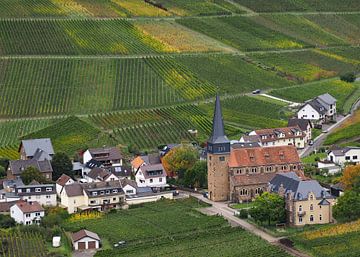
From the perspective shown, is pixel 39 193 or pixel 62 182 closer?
pixel 39 193

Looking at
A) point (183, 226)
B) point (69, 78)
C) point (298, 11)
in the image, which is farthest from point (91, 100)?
point (298, 11)

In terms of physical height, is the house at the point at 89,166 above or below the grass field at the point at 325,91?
below

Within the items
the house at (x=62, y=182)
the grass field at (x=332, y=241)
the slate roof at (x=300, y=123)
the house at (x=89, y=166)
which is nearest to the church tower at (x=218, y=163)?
the house at (x=62, y=182)

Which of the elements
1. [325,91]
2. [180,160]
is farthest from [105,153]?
[325,91]

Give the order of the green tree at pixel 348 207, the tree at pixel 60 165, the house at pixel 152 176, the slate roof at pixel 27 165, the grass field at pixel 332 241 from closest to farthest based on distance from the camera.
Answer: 1. the grass field at pixel 332 241
2. the green tree at pixel 348 207
3. the house at pixel 152 176
4. the slate roof at pixel 27 165
5. the tree at pixel 60 165

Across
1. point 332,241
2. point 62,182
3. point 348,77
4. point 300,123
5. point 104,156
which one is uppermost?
point 348,77

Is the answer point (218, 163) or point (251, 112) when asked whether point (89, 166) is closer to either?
point (218, 163)

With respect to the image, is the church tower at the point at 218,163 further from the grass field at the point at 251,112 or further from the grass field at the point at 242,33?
the grass field at the point at 242,33
